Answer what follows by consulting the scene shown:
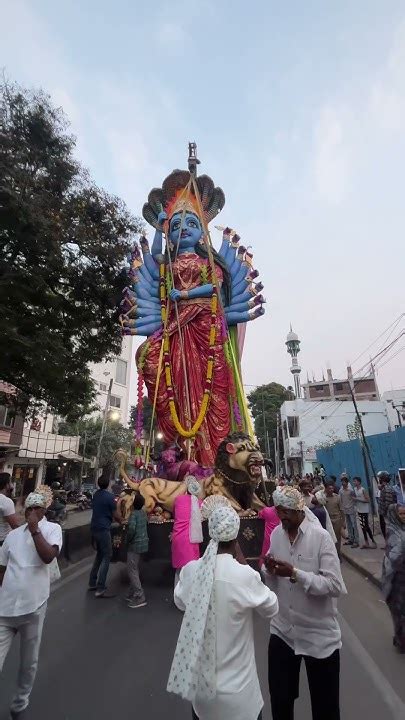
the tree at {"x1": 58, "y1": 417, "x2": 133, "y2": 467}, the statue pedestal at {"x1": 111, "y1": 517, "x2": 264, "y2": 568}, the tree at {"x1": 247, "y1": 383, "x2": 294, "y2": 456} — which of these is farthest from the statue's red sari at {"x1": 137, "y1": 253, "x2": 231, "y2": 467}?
the tree at {"x1": 247, "y1": 383, "x2": 294, "y2": 456}

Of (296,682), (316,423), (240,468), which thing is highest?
(316,423)

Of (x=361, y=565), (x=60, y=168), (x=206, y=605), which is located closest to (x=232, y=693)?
(x=206, y=605)

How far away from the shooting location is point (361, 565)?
709 cm

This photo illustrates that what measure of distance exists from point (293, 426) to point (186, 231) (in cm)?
2601

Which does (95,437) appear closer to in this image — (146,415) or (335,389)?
(146,415)

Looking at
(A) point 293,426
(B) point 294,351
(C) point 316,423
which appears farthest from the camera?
(B) point 294,351

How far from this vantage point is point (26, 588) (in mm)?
2732

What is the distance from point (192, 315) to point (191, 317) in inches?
2.1

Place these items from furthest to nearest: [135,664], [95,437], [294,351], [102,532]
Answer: [294,351], [95,437], [102,532], [135,664]

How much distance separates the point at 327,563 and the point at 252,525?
13.5 feet

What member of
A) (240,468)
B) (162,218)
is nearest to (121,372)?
(162,218)

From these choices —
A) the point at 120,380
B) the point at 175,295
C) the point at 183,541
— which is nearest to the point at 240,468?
the point at 183,541

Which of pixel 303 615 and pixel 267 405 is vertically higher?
pixel 267 405

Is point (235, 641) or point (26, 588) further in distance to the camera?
point (26, 588)
